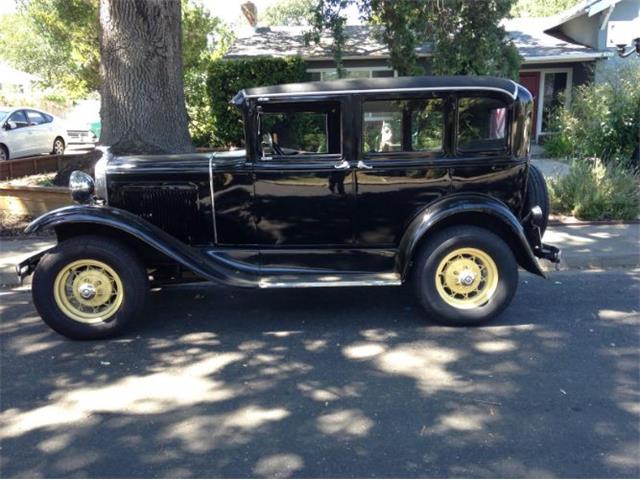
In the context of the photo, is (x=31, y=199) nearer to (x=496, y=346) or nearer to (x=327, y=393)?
(x=327, y=393)

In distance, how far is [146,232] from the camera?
4316mm

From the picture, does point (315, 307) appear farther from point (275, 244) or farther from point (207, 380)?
point (207, 380)

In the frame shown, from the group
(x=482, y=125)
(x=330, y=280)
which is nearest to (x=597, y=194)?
(x=482, y=125)

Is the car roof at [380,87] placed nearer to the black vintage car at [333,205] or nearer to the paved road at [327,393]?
the black vintage car at [333,205]

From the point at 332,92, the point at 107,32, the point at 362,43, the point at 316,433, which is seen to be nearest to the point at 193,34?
the point at 362,43

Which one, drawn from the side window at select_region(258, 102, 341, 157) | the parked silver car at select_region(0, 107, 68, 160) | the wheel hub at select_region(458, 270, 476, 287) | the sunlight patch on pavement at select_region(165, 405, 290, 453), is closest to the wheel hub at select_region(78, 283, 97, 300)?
the sunlight patch on pavement at select_region(165, 405, 290, 453)

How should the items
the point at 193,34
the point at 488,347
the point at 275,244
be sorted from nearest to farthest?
1. the point at 488,347
2. the point at 275,244
3. the point at 193,34

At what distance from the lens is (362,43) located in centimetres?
1652

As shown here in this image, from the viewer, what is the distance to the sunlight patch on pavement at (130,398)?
327cm

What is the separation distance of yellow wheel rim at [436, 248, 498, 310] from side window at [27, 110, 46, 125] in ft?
43.6

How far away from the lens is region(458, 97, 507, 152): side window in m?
4.56

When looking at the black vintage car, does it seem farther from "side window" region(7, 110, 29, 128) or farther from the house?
the house

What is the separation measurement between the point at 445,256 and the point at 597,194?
488cm

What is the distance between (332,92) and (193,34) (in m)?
12.3
